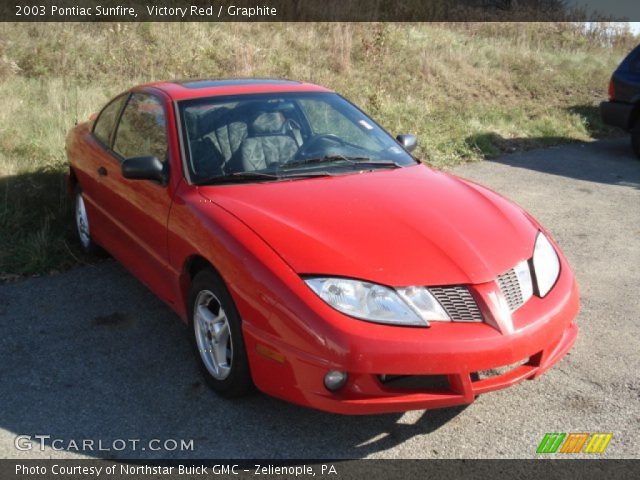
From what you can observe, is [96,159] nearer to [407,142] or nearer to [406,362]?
[407,142]

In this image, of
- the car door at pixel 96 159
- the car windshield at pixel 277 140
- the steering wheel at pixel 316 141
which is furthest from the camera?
the car door at pixel 96 159

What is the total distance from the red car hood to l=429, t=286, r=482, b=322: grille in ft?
0.14

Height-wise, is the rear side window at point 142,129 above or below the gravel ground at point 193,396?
above

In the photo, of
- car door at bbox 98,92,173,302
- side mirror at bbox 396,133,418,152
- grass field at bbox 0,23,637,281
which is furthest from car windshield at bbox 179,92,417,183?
grass field at bbox 0,23,637,281

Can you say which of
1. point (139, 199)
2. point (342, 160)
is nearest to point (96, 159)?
point (139, 199)

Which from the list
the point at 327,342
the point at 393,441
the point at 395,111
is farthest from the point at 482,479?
the point at 395,111

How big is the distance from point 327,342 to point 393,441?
696 mm

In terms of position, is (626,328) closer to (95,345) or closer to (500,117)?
(95,345)

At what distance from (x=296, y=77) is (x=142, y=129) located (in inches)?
293

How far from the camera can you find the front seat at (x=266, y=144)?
13.4 ft

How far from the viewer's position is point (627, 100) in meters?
9.88

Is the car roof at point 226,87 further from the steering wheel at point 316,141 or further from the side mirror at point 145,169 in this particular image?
the side mirror at point 145,169

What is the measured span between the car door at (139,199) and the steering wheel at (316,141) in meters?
0.82

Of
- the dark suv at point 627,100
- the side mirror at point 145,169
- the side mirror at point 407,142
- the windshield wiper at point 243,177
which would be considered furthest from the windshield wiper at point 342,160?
the dark suv at point 627,100
